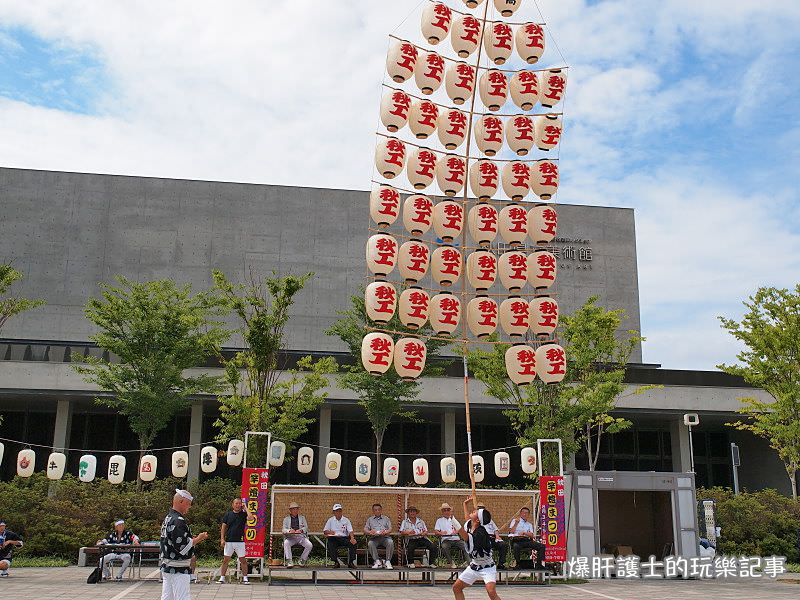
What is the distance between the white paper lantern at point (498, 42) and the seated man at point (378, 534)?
11732mm

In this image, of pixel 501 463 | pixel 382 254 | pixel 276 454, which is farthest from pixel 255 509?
pixel 501 463

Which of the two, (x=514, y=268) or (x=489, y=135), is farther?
(x=489, y=135)

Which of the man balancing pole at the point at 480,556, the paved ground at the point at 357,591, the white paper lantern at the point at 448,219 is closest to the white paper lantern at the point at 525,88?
the white paper lantern at the point at 448,219

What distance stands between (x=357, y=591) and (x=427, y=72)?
12.4m

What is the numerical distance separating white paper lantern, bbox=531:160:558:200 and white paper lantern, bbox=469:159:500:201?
96 cm

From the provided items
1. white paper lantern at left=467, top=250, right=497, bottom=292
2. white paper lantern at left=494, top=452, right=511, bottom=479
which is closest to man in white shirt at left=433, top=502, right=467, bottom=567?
white paper lantern at left=494, top=452, right=511, bottom=479

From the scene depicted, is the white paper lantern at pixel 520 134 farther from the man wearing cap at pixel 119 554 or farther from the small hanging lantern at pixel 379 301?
the man wearing cap at pixel 119 554

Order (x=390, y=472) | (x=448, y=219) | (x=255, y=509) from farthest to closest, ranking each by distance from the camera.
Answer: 1. (x=390, y=472)
2. (x=448, y=219)
3. (x=255, y=509)

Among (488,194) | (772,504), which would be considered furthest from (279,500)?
(772,504)

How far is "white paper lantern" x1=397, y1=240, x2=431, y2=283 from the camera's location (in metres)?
18.8

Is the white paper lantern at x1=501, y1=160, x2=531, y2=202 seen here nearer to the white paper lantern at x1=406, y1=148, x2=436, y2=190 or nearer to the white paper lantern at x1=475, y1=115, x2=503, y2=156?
the white paper lantern at x1=475, y1=115, x2=503, y2=156

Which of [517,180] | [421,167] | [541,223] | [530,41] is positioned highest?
[530,41]

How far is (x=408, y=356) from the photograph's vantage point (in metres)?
18.9

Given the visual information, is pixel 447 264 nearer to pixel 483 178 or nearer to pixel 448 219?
pixel 448 219
